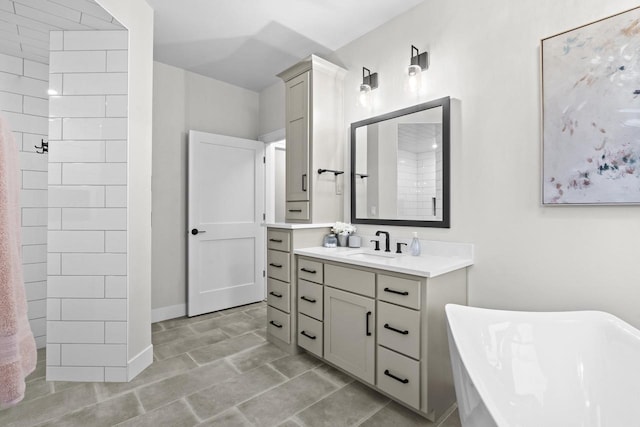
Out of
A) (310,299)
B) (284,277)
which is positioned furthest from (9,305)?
(284,277)

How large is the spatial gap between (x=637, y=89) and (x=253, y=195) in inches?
132

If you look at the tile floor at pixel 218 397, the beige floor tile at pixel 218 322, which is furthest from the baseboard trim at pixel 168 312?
the tile floor at pixel 218 397

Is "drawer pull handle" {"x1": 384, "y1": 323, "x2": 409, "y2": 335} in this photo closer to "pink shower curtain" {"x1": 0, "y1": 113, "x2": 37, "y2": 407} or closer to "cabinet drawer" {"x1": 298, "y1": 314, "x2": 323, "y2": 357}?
"cabinet drawer" {"x1": 298, "y1": 314, "x2": 323, "y2": 357}

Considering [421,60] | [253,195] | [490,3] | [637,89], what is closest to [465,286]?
[637,89]

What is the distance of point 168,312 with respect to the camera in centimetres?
339

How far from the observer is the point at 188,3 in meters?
2.41

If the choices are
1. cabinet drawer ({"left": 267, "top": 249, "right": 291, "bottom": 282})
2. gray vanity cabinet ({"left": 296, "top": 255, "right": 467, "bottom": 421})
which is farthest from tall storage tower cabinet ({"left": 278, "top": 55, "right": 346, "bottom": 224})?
gray vanity cabinet ({"left": 296, "top": 255, "right": 467, "bottom": 421})

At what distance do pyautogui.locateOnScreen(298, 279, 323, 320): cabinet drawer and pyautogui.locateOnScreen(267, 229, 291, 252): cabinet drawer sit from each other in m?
0.30

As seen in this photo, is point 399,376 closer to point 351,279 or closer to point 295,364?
point 351,279

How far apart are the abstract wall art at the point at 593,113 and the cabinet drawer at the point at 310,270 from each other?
146cm

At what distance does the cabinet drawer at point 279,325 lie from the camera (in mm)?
2604

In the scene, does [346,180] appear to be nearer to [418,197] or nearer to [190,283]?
[418,197]

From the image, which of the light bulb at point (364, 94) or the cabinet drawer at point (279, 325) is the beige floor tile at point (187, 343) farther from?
the light bulb at point (364, 94)

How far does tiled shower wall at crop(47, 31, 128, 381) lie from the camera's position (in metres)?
2.14
